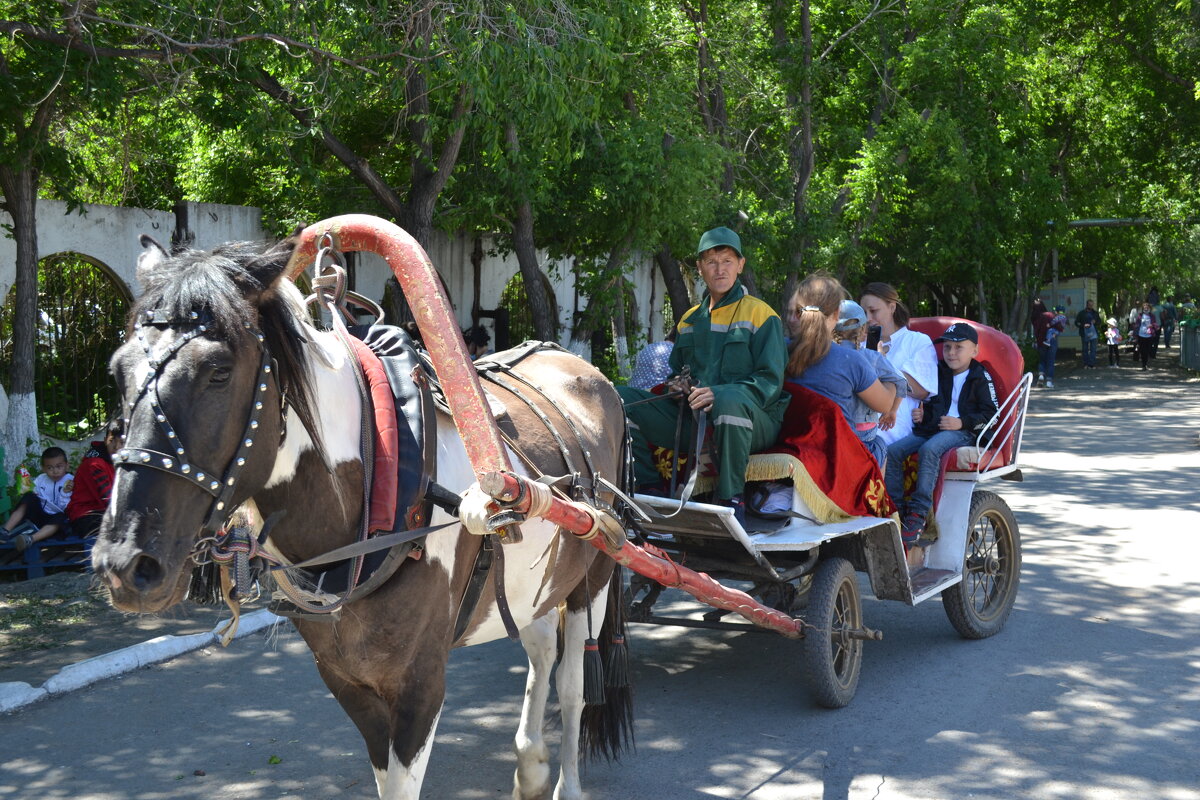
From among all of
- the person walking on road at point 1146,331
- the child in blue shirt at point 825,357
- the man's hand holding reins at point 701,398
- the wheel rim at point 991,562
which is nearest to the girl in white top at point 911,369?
the wheel rim at point 991,562

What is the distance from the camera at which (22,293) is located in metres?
9.04

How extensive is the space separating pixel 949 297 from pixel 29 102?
1338 inches

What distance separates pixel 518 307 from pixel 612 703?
13413 mm

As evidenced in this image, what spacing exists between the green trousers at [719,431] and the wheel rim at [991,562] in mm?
1933

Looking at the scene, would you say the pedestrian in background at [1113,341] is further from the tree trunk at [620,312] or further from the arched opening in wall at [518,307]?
the arched opening in wall at [518,307]

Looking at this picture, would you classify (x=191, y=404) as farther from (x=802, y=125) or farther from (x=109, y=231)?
(x=802, y=125)

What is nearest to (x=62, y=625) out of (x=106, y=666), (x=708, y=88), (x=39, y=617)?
(x=39, y=617)

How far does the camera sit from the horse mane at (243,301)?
99.5 inches

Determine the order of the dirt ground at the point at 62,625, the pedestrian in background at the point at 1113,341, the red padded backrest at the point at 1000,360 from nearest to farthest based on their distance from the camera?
the dirt ground at the point at 62,625 < the red padded backrest at the point at 1000,360 < the pedestrian in background at the point at 1113,341

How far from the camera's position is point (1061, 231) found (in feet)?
82.0

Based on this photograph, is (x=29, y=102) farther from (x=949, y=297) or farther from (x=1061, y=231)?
(x=949, y=297)

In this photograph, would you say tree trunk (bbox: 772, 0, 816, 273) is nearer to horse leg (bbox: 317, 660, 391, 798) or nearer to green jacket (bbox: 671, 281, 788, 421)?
green jacket (bbox: 671, 281, 788, 421)

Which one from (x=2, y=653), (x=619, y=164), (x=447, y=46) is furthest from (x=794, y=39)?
(x=2, y=653)

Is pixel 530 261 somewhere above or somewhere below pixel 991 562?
above
